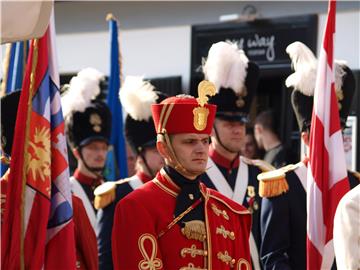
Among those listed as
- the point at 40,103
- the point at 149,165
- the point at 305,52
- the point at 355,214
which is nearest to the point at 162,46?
the point at 149,165

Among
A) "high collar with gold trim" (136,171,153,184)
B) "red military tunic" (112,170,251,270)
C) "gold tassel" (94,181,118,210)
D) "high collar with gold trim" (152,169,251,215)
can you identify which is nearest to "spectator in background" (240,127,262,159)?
"high collar with gold trim" (136,171,153,184)

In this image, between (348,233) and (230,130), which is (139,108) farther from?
(348,233)

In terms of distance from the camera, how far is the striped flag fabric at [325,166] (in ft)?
17.7

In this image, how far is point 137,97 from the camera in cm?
721

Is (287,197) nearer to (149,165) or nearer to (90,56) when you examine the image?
(149,165)

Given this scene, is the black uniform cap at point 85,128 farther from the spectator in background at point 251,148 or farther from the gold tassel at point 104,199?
the spectator in background at point 251,148

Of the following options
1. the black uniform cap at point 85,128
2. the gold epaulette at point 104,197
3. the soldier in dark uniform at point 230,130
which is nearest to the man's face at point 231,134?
the soldier in dark uniform at point 230,130

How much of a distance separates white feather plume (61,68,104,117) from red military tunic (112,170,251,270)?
106 inches

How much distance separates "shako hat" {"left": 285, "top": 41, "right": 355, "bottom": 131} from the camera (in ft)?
19.2

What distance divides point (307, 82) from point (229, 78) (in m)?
0.64

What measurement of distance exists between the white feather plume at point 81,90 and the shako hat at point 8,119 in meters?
1.94

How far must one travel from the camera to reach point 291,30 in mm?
11164

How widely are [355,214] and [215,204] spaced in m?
1.22

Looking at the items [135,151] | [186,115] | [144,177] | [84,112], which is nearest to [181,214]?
[186,115]
